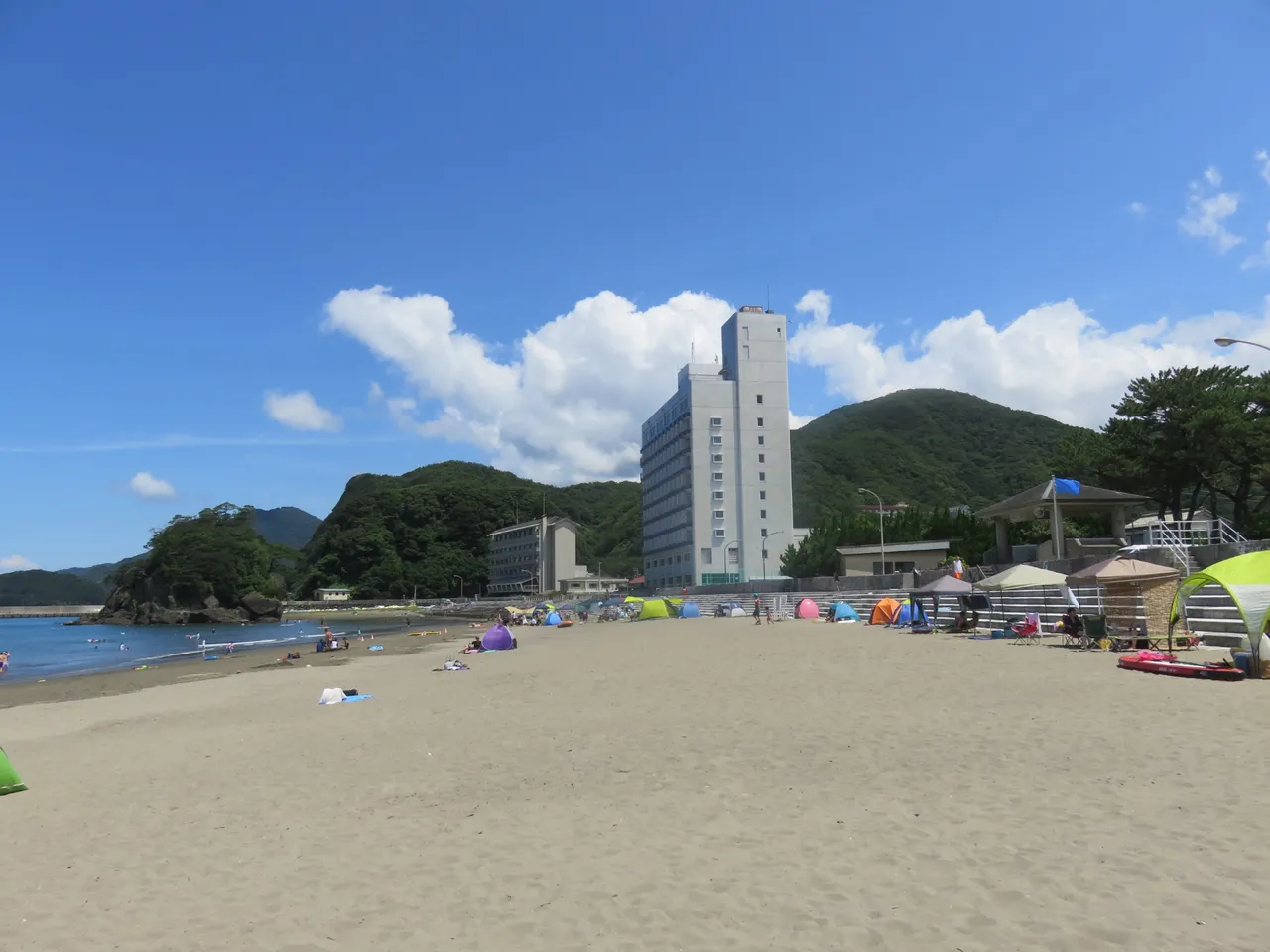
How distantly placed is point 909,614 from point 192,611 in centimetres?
10736

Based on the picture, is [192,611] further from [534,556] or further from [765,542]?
[765,542]

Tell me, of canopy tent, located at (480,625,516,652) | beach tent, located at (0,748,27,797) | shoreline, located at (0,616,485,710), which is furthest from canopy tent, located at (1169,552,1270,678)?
shoreline, located at (0,616,485,710)

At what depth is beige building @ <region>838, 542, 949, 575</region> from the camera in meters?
57.7

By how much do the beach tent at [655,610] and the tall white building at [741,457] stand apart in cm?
3857

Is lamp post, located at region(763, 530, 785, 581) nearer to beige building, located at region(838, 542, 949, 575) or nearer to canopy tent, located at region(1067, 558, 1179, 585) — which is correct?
beige building, located at region(838, 542, 949, 575)

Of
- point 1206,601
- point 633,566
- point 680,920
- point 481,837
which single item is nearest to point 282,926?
point 481,837

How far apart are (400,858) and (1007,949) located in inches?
167

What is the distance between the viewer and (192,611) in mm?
110625

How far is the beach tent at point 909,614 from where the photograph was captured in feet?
98.9

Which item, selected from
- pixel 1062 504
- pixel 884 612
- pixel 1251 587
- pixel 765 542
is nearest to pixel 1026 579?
pixel 884 612

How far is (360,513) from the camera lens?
166125 mm

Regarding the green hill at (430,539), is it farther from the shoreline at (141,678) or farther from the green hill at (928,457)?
the shoreline at (141,678)

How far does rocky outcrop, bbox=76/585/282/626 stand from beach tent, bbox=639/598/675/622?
75.2m

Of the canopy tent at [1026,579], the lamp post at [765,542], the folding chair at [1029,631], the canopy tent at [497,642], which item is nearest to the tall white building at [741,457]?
the lamp post at [765,542]
